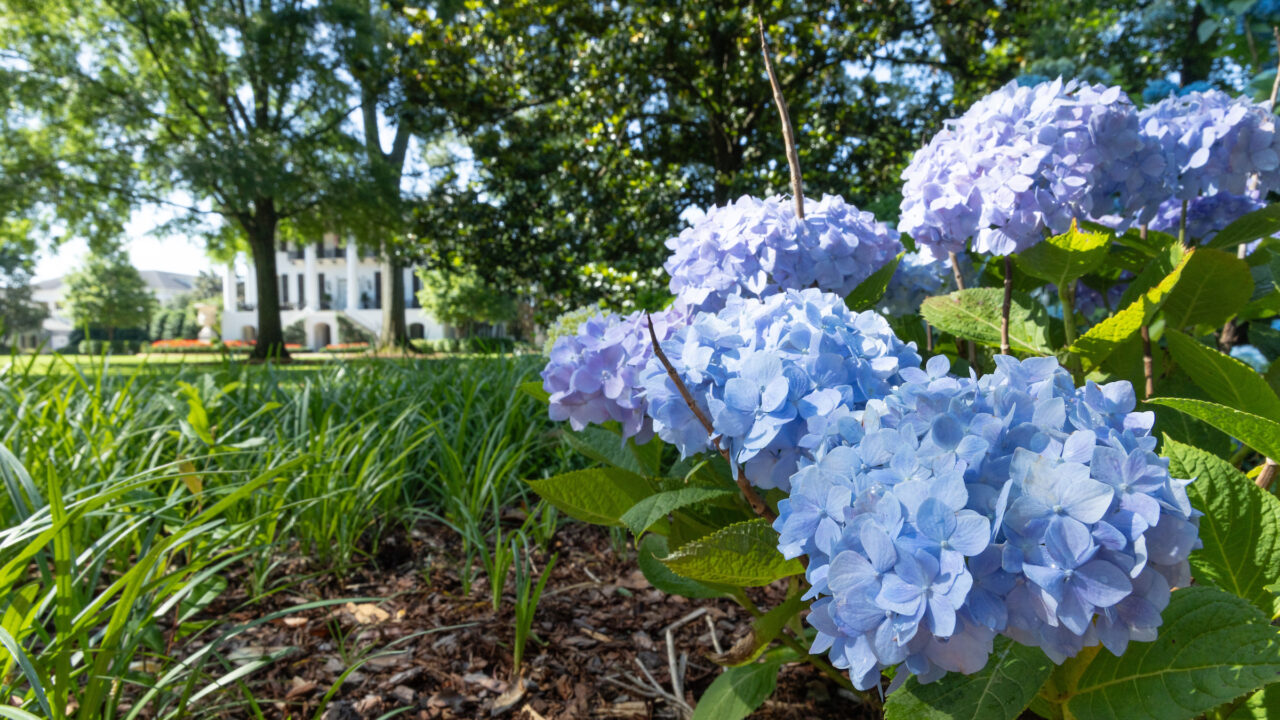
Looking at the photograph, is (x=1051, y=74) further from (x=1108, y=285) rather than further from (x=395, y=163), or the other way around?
(x=395, y=163)

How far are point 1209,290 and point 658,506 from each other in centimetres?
109

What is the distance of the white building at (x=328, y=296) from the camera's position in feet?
134

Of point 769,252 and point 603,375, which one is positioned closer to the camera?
point 603,375

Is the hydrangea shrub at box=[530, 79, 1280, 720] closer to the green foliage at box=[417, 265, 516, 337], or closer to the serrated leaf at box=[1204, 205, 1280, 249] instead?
the serrated leaf at box=[1204, 205, 1280, 249]

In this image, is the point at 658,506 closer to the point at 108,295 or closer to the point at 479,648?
the point at 479,648

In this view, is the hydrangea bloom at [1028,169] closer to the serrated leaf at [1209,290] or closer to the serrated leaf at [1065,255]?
the serrated leaf at [1065,255]

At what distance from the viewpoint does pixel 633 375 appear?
109 centimetres

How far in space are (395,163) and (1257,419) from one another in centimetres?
1552

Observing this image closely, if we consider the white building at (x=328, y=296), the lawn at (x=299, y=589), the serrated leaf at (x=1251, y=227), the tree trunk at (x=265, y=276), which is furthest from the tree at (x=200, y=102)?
the white building at (x=328, y=296)

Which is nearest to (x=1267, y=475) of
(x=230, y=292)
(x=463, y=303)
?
(x=463, y=303)

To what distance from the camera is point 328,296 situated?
1677 inches

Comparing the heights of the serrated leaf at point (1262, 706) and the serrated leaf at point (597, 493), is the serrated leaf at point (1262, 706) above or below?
below

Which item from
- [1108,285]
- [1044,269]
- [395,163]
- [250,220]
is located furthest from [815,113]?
[250,220]

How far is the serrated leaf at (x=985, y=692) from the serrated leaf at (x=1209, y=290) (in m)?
0.82
